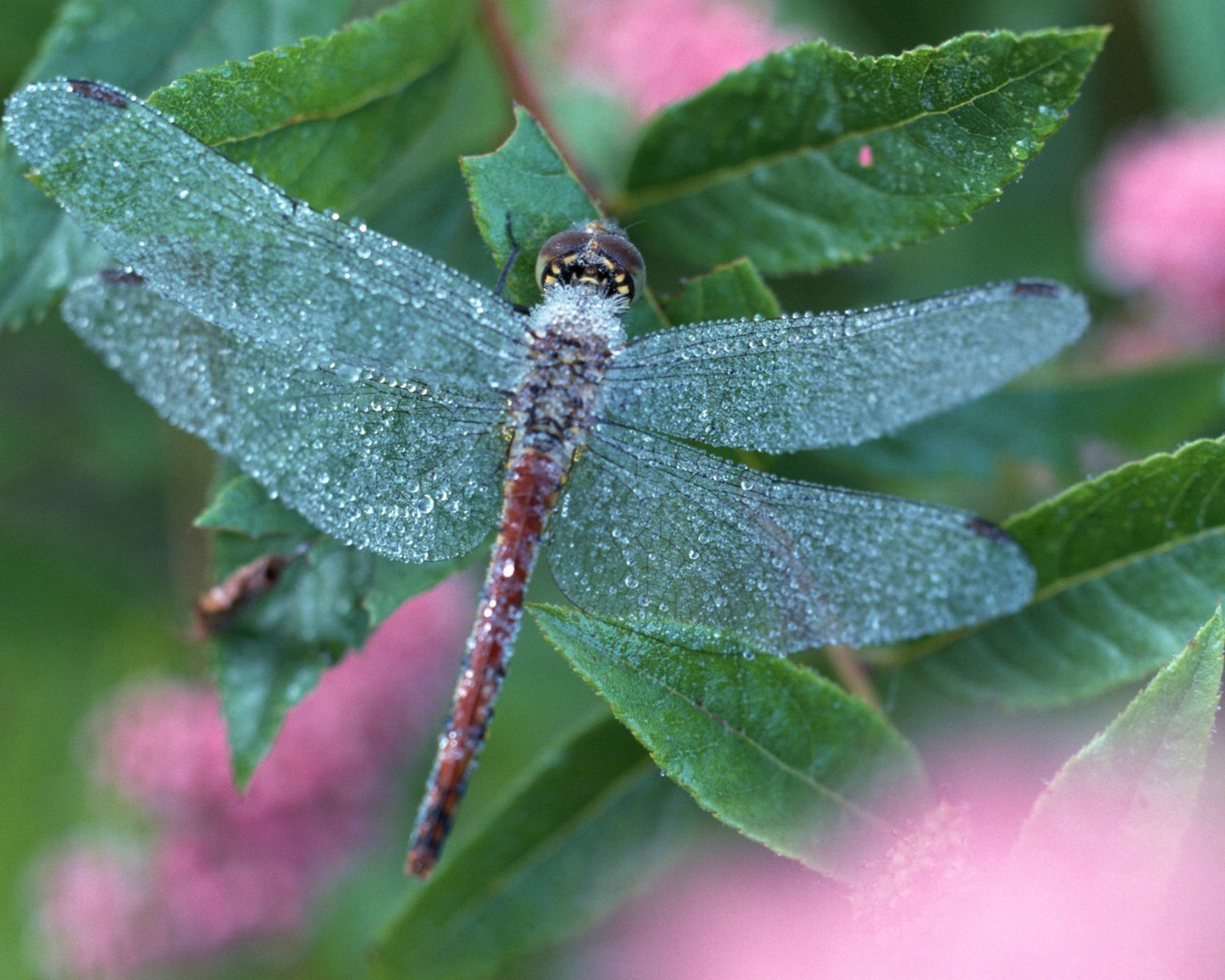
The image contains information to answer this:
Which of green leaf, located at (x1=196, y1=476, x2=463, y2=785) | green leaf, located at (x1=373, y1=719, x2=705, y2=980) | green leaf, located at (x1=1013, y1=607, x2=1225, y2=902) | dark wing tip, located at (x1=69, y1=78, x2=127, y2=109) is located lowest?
green leaf, located at (x1=373, y1=719, x2=705, y2=980)

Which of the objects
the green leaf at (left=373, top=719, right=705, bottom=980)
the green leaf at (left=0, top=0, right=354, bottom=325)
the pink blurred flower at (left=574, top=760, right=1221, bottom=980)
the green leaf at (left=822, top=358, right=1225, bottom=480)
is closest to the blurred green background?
the green leaf at (left=822, top=358, right=1225, bottom=480)

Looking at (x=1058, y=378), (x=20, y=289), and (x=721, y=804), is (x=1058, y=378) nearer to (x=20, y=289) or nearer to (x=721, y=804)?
(x=721, y=804)

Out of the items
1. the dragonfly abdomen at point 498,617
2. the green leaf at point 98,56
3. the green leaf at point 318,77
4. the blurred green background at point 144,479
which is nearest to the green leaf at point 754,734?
the dragonfly abdomen at point 498,617

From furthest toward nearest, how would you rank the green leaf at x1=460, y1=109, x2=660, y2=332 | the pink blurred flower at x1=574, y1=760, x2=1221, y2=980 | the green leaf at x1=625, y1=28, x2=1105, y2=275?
the green leaf at x1=460, y1=109, x2=660, y2=332 < the green leaf at x1=625, y1=28, x2=1105, y2=275 < the pink blurred flower at x1=574, y1=760, x2=1221, y2=980

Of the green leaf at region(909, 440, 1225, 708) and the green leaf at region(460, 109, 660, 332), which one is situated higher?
the green leaf at region(460, 109, 660, 332)

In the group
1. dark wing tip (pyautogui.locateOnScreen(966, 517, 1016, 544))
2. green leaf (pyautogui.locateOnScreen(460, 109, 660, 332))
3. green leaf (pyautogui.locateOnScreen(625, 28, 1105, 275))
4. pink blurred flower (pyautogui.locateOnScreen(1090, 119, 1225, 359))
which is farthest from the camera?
pink blurred flower (pyautogui.locateOnScreen(1090, 119, 1225, 359))

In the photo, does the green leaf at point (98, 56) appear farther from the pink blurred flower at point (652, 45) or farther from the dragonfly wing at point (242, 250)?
the pink blurred flower at point (652, 45)

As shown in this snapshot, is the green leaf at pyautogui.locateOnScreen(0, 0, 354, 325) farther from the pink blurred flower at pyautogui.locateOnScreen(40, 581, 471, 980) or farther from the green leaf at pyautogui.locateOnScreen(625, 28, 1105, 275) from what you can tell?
the pink blurred flower at pyautogui.locateOnScreen(40, 581, 471, 980)
